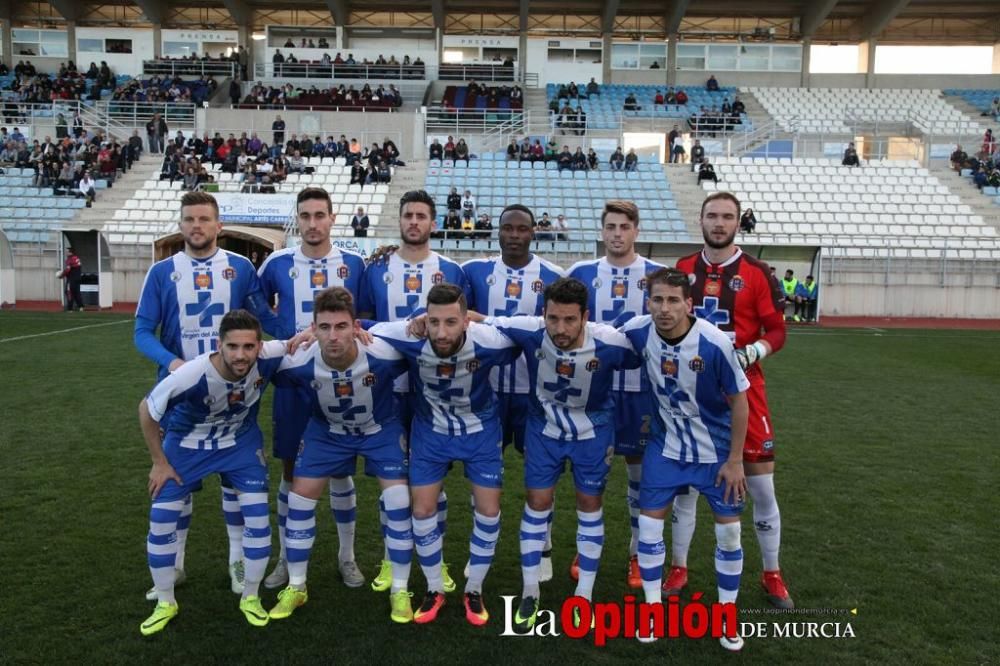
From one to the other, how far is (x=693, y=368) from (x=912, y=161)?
2871cm

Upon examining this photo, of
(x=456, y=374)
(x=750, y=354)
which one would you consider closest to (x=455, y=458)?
(x=456, y=374)

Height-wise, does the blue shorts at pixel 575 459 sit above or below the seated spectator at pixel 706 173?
below

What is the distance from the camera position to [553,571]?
4523 mm

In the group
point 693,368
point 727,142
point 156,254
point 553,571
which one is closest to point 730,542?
point 693,368

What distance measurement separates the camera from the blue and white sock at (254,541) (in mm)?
3941

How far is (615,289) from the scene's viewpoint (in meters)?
4.68

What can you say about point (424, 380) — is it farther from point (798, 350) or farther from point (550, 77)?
point (550, 77)

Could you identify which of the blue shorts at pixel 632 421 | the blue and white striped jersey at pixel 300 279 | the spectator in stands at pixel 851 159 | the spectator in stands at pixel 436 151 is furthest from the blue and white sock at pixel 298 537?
the spectator in stands at pixel 851 159

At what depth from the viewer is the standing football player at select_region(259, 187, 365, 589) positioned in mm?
4375

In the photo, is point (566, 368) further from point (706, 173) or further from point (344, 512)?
point (706, 173)

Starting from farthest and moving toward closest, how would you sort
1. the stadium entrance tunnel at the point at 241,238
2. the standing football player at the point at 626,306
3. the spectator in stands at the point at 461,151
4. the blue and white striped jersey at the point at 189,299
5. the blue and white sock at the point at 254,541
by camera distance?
the spectator in stands at the point at 461,151 → the stadium entrance tunnel at the point at 241,238 → the standing football player at the point at 626,306 → the blue and white striped jersey at the point at 189,299 → the blue and white sock at the point at 254,541

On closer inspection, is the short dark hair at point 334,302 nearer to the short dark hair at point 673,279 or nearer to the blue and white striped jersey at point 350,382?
the blue and white striped jersey at point 350,382

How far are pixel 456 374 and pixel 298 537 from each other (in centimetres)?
114

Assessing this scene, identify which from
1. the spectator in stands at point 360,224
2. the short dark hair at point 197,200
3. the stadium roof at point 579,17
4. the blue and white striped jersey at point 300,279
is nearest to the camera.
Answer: the short dark hair at point 197,200
